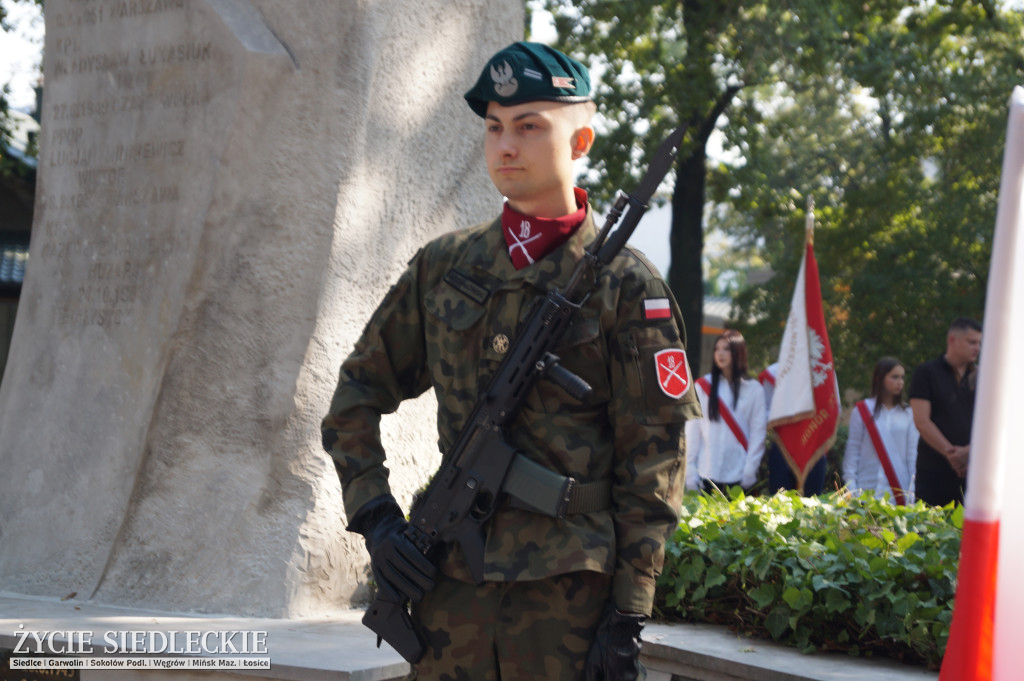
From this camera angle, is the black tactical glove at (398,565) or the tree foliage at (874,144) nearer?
the black tactical glove at (398,565)

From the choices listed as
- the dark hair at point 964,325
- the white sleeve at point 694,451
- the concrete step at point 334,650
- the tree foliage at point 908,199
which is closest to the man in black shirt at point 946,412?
the dark hair at point 964,325

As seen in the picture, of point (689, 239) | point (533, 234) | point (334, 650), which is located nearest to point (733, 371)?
point (334, 650)

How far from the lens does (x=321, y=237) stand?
476 centimetres

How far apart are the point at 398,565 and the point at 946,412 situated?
16.8ft

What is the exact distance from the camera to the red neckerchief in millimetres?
2680

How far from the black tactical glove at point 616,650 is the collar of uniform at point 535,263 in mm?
764

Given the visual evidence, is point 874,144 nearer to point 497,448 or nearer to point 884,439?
point 884,439

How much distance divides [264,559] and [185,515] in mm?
408

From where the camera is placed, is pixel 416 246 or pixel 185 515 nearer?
pixel 185 515

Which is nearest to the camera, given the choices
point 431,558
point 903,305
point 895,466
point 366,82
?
point 431,558

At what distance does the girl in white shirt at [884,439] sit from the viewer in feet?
25.9

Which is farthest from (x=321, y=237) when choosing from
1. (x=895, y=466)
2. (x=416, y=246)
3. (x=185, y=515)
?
(x=895, y=466)

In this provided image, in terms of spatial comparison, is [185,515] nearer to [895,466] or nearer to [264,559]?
[264,559]

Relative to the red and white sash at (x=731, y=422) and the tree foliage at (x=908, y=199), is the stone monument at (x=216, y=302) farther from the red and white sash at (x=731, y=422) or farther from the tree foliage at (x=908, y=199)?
the tree foliage at (x=908, y=199)
